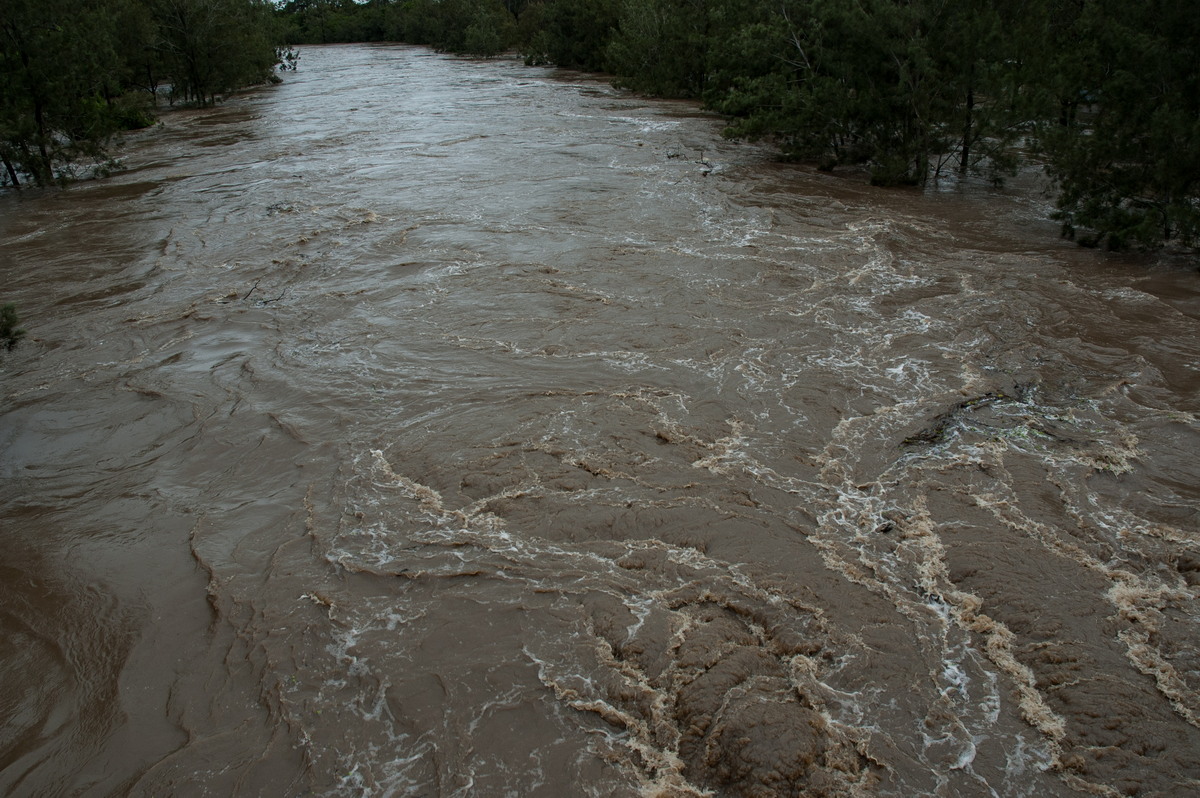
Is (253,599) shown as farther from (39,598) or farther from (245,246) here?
(245,246)

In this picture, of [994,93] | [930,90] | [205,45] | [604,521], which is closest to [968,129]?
[994,93]

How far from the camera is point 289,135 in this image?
24250 mm

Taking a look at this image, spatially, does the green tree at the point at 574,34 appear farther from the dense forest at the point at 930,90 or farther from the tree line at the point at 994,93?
the tree line at the point at 994,93

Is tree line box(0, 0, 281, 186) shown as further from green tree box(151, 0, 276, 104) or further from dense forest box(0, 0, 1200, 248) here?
green tree box(151, 0, 276, 104)

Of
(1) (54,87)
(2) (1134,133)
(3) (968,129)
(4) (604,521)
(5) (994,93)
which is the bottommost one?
(4) (604,521)

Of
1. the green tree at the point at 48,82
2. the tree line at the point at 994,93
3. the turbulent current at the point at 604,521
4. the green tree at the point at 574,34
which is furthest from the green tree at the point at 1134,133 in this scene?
the green tree at the point at 574,34

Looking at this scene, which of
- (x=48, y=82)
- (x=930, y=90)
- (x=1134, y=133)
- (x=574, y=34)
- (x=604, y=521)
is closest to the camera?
(x=604, y=521)

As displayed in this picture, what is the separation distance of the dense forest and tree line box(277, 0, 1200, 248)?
0.11ft

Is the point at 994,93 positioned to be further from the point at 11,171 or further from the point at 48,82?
the point at 11,171

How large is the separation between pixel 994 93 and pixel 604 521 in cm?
1377

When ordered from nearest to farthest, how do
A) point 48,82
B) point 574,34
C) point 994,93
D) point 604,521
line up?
point 604,521 → point 994,93 → point 48,82 → point 574,34

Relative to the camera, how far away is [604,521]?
19.8ft

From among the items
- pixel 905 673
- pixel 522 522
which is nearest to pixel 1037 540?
pixel 905 673

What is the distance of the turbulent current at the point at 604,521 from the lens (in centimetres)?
428
